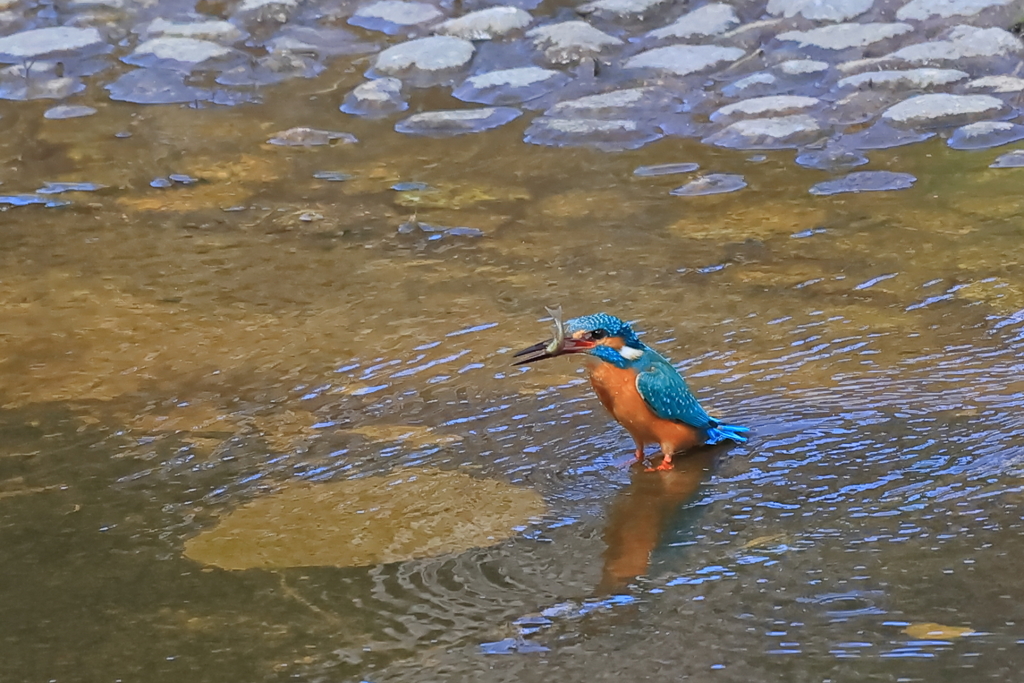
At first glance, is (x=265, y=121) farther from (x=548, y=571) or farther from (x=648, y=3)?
(x=548, y=571)

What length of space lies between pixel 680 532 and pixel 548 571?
280 mm

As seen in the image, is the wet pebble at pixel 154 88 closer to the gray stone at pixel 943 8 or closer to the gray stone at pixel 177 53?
the gray stone at pixel 177 53

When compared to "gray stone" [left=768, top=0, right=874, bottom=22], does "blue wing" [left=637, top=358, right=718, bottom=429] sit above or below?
below

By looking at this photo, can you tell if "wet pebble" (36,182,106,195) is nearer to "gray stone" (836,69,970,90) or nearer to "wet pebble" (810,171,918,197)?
"wet pebble" (810,171,918,197)

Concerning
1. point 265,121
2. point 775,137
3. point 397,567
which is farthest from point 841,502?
point 265,121

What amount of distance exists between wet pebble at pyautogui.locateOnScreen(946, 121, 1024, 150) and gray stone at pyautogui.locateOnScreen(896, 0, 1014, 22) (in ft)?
4.01

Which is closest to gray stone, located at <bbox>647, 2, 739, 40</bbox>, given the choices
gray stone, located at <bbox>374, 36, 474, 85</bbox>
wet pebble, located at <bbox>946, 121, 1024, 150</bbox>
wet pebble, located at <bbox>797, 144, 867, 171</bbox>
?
gray stone, located at <bbox>374, 36, 474, 85</bbox>

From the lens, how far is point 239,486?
251cm

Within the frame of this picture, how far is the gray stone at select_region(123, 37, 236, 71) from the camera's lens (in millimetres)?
6234

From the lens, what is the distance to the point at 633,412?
8.33 feet

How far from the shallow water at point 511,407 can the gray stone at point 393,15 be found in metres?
1.60

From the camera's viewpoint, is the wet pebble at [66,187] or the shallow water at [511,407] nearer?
the shallow water at [511,407]

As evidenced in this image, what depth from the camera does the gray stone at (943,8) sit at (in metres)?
5.74

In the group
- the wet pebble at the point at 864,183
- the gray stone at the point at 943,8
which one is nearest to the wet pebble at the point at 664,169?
the wet pebble at the point at 864,183
